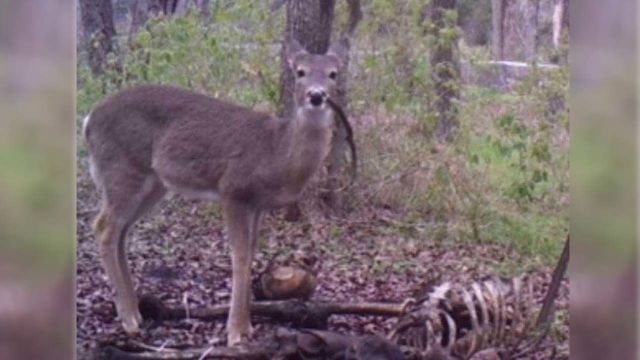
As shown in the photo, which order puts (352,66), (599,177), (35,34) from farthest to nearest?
(352,66) → (599,177) → (35,34)

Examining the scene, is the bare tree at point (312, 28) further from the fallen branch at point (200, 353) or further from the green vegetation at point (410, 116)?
the fallen branch at point (200, 353)

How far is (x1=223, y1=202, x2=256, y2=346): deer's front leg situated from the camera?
4504 millimetres

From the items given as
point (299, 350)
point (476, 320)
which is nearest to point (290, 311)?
point (299, 350)

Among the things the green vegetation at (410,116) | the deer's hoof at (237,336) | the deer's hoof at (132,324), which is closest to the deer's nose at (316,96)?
the green vegetation at (410,116)

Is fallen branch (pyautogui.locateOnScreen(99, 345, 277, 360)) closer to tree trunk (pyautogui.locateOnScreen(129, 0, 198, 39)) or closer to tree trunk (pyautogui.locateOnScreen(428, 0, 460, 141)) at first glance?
tree trunk (pyautogui.locateOnScreen(428, 0, 460, 141))

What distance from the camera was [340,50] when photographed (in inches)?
176

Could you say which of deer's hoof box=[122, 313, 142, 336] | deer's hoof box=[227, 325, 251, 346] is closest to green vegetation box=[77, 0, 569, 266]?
deer's hoof box=[227, 325, 251, 346]

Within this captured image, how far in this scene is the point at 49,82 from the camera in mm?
3281

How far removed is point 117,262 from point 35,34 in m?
1.44

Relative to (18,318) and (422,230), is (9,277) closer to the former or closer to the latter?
(18,318)

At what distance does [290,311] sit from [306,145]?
2.18 ft

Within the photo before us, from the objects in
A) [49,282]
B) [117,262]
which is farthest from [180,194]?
[49,282]

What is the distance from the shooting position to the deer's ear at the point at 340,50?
446 centimetres

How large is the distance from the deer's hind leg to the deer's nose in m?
0.70
